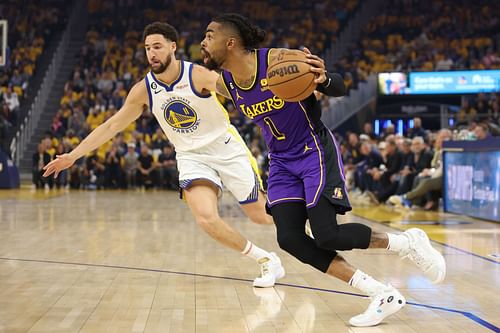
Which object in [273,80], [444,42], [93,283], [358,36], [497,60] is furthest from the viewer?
[358,36]

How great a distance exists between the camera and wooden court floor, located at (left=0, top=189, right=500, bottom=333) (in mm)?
4523

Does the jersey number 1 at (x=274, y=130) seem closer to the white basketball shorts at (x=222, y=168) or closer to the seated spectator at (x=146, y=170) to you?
the white basketball shorts at (x=222, y=168)

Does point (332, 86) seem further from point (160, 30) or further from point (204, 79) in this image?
point (160, 30)

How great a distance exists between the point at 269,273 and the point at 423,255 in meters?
1.42

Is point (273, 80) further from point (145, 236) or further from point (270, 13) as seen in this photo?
point (270, 13)

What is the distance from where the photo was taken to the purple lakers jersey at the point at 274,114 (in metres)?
4.64

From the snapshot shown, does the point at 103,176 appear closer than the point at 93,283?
No

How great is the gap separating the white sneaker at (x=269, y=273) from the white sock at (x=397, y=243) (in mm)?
1320

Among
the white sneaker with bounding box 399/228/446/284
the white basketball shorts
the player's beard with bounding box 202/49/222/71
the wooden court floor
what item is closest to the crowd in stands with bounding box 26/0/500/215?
the wooden court floor

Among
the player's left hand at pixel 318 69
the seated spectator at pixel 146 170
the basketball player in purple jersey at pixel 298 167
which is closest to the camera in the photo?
the player's left hand at pixel 318 69

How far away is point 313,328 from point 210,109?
7.98 feet

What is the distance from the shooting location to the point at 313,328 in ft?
14.3

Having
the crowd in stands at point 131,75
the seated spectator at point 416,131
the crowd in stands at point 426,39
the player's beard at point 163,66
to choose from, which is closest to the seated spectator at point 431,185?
the seated spectator at point 416,131

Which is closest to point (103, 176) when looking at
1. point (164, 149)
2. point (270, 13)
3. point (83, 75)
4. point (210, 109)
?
point (164, 149)
